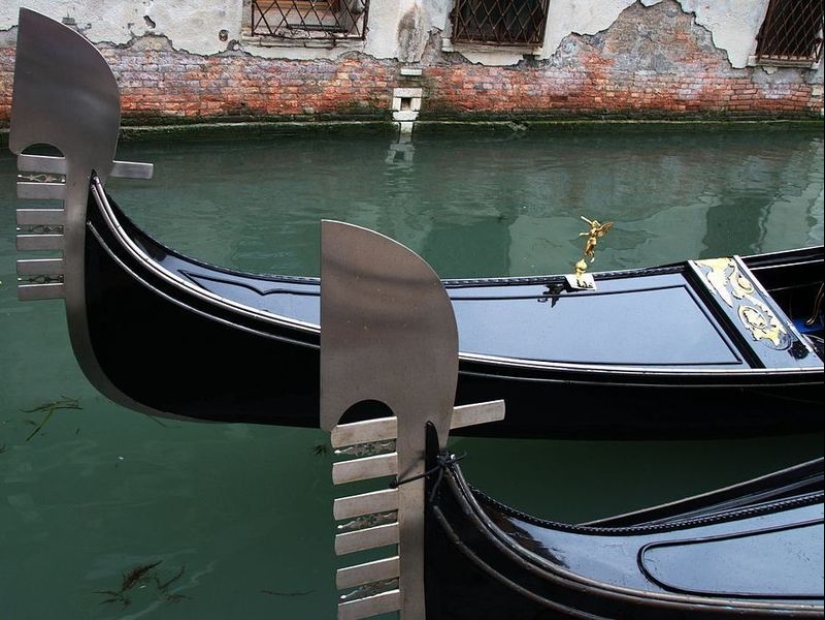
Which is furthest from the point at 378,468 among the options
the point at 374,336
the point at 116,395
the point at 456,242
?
the point at 456,242

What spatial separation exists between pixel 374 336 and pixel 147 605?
0.87 meters

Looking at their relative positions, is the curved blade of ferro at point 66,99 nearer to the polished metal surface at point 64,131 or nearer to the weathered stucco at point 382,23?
the polished metal surface at point 64,131

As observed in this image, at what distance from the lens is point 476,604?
43.1 inches

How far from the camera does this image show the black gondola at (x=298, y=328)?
1543 millimetres

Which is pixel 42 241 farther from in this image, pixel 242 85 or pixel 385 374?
pixel 242 85

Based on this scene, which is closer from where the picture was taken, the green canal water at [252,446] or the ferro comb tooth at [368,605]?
the ferro comb tooth at [368,605]

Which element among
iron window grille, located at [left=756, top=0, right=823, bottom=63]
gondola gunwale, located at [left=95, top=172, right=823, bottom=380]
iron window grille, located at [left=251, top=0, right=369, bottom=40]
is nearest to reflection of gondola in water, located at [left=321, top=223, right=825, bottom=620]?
gondola gunwale, located at [left=95, top=172, right=823, bottom=380]

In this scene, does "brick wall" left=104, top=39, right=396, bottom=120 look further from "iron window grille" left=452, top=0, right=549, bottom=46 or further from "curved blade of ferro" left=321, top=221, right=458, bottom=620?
"curved blade of ferro" left=321, top=221, right=458, bottom=620

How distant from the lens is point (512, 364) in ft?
5.43

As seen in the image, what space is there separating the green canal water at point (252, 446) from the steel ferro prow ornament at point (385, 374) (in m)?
0.56

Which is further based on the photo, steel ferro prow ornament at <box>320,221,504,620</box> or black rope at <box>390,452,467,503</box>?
black rope at <box>390,452,467,503</box>

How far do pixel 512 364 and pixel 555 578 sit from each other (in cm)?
66

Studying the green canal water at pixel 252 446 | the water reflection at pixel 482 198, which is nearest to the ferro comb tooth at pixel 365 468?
the green canal water at pixel 252 446

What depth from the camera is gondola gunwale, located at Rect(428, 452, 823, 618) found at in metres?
0.99
